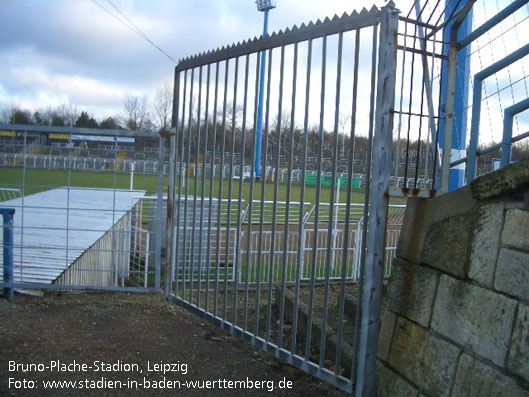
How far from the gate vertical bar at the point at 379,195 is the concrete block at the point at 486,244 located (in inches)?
27.1

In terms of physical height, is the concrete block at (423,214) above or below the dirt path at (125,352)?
above

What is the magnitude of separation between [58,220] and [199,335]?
7.41 m

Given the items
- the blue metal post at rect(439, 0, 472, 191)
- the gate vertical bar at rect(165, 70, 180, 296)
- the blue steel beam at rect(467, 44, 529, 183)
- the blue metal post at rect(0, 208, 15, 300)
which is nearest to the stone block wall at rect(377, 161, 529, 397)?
the blue steel beam at rect(467, 44, 529, 183)

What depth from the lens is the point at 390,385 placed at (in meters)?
2.84

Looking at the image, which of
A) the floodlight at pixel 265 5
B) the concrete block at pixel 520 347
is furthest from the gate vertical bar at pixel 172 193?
the floodlight at pixel 265 5

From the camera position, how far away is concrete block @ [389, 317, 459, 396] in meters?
2.42

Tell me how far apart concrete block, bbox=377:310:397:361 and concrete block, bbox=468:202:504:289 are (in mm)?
697

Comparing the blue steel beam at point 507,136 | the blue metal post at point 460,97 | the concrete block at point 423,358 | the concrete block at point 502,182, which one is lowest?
the concrete block at point 423,358

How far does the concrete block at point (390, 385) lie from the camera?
2703 millimetres

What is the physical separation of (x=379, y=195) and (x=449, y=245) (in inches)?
22.6

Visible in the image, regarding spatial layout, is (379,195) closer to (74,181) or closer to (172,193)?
(172,193)

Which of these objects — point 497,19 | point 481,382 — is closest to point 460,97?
point 497,19

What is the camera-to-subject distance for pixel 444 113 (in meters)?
3.15

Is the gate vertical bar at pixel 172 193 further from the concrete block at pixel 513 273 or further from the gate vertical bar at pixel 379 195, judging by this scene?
the concrete block at pixel 513 273
